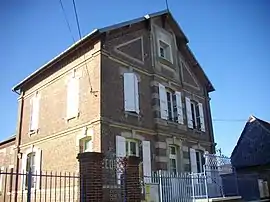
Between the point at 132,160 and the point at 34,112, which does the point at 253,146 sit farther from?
the point at 132,160

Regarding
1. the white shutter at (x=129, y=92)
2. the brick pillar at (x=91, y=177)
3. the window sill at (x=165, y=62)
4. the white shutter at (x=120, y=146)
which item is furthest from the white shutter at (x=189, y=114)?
the brick pillar at (x=91, y=177)

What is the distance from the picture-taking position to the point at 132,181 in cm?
805

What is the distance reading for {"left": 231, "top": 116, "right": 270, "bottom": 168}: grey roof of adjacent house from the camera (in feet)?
65.8

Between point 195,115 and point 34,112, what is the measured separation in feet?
29.3

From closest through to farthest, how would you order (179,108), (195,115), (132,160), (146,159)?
(132,160)
(146,159)
(179,108)
(195,115)

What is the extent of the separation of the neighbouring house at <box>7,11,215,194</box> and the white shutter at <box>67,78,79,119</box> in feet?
0.15

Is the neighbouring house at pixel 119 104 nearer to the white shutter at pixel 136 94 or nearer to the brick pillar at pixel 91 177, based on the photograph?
the white shutter at pixel 136 94

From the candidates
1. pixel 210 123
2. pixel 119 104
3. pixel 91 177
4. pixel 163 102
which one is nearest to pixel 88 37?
pixel 119 104

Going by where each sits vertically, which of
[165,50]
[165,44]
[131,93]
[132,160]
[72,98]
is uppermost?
[165,44]

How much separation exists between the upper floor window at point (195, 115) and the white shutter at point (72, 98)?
628 cm

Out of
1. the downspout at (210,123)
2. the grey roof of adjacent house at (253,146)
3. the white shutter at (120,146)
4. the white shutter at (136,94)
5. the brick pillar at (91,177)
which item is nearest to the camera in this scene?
the brick pillar at (91,177)

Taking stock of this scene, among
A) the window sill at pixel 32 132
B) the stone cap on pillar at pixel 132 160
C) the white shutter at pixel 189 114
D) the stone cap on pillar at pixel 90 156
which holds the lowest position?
the stone cap on pillar at pixel 132 160

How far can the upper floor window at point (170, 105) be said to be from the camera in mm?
14459

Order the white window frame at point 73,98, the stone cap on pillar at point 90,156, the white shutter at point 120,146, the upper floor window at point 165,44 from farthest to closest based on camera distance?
the upper floor window at point 165,44 < the white window frame at point 73,98 < the white shutter at point 120,146 < the stone cap on pillar at point 90,156
